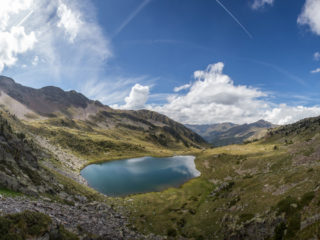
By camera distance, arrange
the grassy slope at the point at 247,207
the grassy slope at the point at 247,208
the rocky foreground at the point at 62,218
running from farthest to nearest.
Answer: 1. the grassy slope at the point at 247,207
2. the grassy slope at the point at 247,208
3. the rocky foreground at the point at 62,218

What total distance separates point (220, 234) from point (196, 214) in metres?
15.7

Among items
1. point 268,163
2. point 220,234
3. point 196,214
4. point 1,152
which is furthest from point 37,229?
point 268,163

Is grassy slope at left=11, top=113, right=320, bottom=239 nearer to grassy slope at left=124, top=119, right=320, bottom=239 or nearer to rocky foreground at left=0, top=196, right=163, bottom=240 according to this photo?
grassy slope at left=124, top=119, right=320, bottom=239

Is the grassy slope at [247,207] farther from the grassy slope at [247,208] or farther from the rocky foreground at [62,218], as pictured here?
the rocky foreground at [62,218]

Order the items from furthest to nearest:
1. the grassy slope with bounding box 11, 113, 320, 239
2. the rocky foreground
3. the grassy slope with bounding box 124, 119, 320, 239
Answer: the grassy slope with bounding box 11, 113, 320, 239 < the grassy slope with bounding box 124, 119, 320, 239 < the rocky foreground

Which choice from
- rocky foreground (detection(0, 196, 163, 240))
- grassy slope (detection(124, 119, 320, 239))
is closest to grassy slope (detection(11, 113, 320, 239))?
grassy slope (detection(124, 119, 320, 239))

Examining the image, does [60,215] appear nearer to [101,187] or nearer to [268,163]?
[101,187]

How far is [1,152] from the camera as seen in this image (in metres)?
30.7

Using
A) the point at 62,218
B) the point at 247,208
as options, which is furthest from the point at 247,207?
the point at 62,218

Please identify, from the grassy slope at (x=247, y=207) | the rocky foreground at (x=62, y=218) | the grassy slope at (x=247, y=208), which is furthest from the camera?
the grassy slope at (x=247, y=207)

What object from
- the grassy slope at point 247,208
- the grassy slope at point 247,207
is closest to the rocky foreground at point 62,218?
the grassy slope at point 247,208

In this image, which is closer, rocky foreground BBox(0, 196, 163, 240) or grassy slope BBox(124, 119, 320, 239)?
rocky foreground BBox(0, 196, 163, 240)

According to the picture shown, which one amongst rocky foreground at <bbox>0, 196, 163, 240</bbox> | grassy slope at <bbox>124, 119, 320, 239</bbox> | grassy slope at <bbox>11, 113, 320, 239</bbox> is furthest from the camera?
grassy slope at <bbox>11, 113, 320, 239</bbox>

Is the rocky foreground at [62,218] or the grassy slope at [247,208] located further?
the grassy slope at [247,208]
